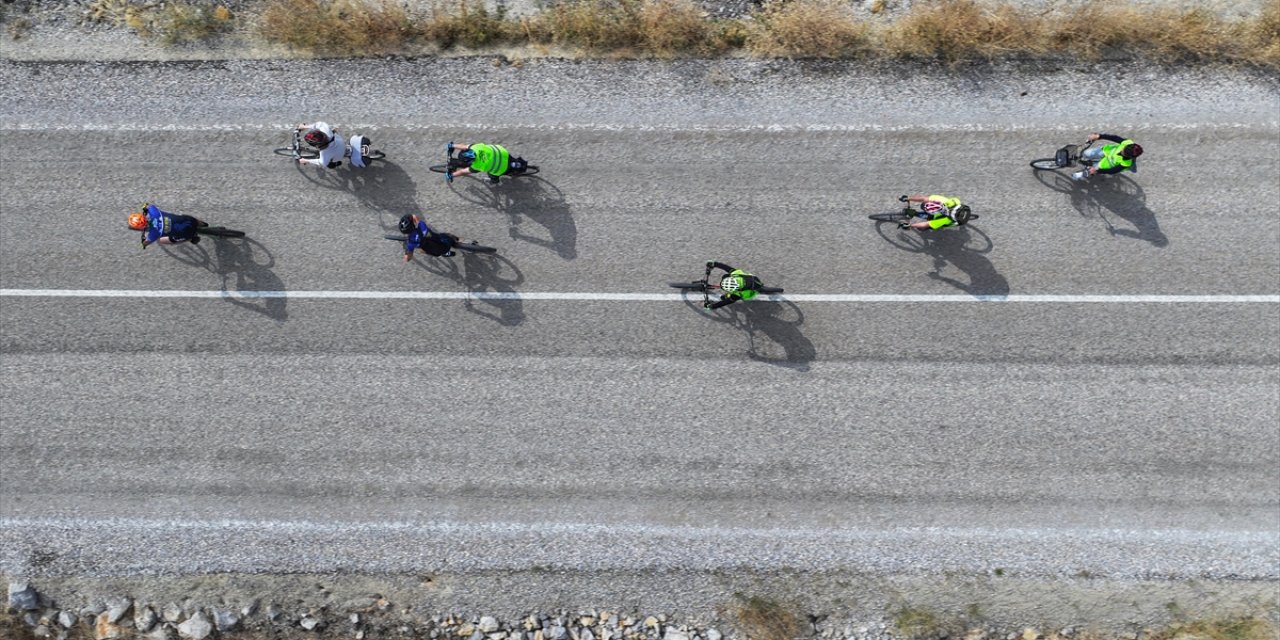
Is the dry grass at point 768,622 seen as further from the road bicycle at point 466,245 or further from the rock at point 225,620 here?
the rock at point 225,620

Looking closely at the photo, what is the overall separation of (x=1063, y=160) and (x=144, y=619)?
16677 millimetres

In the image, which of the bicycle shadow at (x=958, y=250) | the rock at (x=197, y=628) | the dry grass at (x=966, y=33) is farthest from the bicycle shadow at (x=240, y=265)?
the dry grass at (x=966, y=33)

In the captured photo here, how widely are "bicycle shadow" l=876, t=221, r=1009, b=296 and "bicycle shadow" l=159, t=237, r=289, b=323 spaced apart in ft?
34.5

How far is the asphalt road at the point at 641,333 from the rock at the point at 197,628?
800 mm

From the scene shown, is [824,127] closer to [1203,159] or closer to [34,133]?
[1203,159]

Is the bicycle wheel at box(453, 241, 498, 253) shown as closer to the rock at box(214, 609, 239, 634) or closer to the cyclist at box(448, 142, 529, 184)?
the cyclist at box(448, 142, 529, 184)

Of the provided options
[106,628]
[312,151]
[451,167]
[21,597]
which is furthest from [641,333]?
[21,597]

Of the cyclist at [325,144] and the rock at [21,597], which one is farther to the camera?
the rock at [21,597]

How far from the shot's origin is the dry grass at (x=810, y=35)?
1148 cm

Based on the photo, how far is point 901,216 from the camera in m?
11.0

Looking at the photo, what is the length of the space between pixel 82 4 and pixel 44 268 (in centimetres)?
484

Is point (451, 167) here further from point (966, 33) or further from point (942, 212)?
point (966, 33)

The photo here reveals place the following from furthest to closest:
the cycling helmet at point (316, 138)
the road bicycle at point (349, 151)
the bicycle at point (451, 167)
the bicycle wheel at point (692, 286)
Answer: the road bicycle at point (349, 151), the bicycle wheel at point (692, 286), the bicycle at point (451, 167), the cycling helmet at point (316, 138)

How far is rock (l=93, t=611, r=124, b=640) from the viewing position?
10.6 meters
